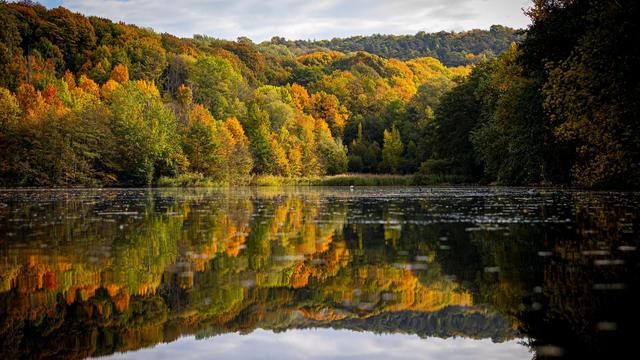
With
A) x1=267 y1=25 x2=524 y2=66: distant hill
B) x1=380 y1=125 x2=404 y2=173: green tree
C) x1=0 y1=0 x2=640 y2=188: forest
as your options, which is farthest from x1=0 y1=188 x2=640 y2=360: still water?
x1=267 y1=25 x2=524 y2=66: distant hill

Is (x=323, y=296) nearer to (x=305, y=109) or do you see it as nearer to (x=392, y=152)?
(x=392, y=152)

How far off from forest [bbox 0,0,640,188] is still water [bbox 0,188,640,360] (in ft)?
34.9

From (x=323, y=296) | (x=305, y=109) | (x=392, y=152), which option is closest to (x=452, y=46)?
(x=305, y=109)

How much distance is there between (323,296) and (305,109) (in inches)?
4391

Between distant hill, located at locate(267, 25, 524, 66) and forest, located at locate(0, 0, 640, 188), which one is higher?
distant hill, located at locate(267, 25, 524, 66)

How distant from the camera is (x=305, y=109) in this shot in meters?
116

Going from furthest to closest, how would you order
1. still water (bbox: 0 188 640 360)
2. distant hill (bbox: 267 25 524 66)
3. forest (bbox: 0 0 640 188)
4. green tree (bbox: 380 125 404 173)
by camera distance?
distant hill (bbox: 267 25 524 66), green tree (bbox: 380 125 404 173), forest (bbox: 0 0 640 188), still water (bbox: 0 188 640 360)

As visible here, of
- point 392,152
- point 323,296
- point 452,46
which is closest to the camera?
point 323,296

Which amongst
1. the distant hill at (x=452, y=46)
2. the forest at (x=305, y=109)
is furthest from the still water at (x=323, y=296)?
the distant hill at (x=452, y=46)

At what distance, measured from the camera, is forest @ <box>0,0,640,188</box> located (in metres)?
20.3

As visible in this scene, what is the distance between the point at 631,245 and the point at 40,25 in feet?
342

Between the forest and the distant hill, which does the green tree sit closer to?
the forest

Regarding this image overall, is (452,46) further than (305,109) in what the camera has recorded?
Yes

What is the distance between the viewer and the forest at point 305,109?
20297 mm
